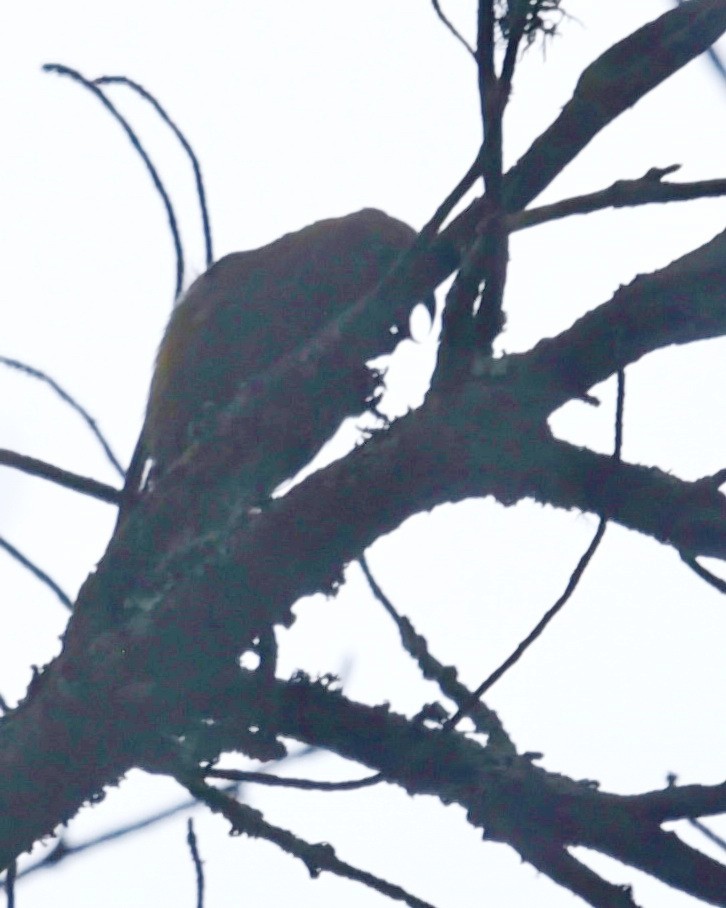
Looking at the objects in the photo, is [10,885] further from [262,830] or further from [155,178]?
[155,178]

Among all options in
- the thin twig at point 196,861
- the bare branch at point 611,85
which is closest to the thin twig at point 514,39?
the bare branch at point 611,85

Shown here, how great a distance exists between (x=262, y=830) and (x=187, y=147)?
148 cm

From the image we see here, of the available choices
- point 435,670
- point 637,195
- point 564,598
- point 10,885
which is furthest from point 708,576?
point 10,885

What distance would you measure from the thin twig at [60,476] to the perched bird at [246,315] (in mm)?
1158

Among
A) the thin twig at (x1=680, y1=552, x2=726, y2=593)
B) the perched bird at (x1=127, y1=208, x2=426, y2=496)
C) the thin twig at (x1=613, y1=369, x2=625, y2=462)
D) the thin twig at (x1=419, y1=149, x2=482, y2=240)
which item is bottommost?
the thin twig at (x1=680, y1=552, x2=726, y2=593)

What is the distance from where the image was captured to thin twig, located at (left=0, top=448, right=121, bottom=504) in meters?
2.32

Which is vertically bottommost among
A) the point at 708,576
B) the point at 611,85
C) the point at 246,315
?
the point at 708,576

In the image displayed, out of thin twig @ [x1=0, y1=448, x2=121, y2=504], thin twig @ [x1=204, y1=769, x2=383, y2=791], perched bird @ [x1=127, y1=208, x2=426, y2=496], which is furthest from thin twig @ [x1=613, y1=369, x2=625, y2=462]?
perched bird @ [x1=127, y1=208, x2=426, y2=496]

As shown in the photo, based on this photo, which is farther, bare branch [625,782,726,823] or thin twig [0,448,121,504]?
thin twig [0,448,121,504]

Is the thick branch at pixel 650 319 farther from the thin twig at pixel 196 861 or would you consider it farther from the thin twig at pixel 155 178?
the thin twig at pixel 155 178

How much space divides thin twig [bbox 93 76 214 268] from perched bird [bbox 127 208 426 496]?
871 millimetres

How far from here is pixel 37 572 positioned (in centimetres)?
248

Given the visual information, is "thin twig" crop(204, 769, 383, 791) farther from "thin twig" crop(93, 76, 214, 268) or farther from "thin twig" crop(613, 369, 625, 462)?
"thin twig" crop(93, 76, 214, 268)

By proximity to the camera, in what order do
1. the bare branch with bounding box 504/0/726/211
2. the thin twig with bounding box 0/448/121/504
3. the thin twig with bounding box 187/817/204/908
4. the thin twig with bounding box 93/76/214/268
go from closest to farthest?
the bare branch with bounding box 504/0/726/211, the thin twig with bounding box 187/817/204/908, the thin twig with bounding box 0/448/121/504, the thin twig with bounding box 93/76/214/268
